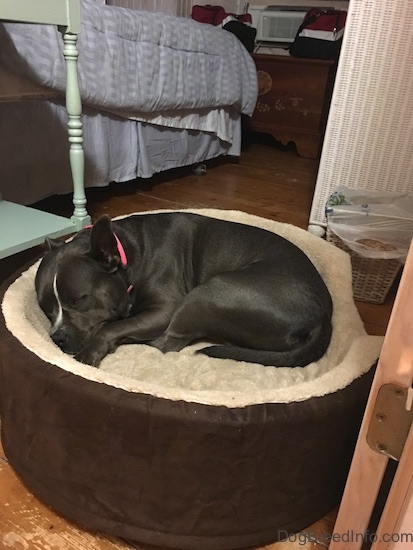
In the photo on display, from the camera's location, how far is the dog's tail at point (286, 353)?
4.85 feet

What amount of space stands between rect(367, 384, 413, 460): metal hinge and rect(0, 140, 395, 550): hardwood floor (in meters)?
0.48

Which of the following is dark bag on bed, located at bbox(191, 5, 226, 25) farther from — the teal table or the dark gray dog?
the dark gray dog

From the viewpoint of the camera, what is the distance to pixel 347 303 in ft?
5.85

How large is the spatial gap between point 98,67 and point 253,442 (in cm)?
217

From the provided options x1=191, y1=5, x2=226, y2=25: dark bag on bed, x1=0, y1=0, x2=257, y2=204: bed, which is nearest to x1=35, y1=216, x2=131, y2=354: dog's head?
x1=0, y1=0, x2=257, y2=204: bed

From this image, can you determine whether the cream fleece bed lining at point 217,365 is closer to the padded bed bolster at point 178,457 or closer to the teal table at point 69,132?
the padded bed bolster at point 178,457

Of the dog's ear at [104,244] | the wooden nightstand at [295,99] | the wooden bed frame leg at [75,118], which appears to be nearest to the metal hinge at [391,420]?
the dog's ear at [104,244]

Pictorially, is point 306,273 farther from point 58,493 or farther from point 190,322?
point 58,493

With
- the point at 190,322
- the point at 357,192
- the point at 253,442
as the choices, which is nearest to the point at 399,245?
the point at 357,192

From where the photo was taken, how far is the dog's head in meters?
1.51

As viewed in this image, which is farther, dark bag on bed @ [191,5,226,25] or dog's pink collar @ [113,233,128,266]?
dark bag on bed @ [191,5,226,25]

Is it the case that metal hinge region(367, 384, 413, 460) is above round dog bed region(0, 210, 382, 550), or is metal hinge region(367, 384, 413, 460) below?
above

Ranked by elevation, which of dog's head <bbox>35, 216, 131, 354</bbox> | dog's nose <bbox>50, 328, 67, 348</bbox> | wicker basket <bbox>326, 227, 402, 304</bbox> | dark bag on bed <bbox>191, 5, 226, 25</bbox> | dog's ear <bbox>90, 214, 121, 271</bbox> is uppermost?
dark bag on bed <bbox>191, 5, 226, 25</bbox>

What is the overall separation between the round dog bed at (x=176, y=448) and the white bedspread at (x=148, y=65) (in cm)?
150
